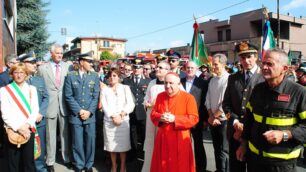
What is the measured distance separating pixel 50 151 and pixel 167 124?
2.57 metres

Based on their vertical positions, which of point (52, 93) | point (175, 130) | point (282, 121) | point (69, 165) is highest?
point (52, 93)

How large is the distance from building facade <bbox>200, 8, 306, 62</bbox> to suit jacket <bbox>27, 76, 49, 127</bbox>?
29530mm

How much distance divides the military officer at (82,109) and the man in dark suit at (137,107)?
30.1 inches

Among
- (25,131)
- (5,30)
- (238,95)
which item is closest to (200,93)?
(238,95)

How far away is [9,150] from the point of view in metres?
4.12

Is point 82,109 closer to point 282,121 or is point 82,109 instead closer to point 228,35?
point 282,121

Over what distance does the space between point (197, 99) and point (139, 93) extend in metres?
1.27

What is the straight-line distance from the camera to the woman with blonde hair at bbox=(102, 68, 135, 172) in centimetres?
495

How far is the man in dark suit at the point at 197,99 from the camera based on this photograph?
16.6ft

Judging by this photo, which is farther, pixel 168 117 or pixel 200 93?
pixel 200 93

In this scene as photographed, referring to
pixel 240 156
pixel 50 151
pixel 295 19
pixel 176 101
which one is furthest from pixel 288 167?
pixel 295 19

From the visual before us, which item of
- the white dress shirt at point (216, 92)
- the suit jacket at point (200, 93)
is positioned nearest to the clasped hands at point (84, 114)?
the suit jacket at point (200, 93)

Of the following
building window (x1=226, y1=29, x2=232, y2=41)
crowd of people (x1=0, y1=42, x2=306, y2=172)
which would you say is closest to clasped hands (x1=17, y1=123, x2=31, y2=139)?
crowd of people (x1=0, y1=42, x2=306, y2=172)

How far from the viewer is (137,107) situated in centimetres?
557
